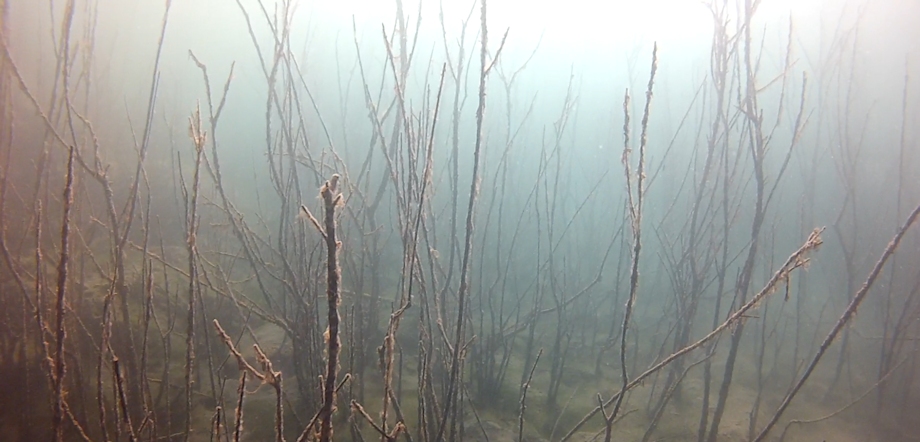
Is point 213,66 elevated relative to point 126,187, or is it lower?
elevated

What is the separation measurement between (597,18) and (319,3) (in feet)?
44.7

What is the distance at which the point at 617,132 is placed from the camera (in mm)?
9477

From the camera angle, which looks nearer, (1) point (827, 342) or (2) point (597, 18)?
(1) point (827, 342)

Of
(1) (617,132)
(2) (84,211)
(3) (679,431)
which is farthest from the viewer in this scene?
(1) (617,132)

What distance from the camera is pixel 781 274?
119cm

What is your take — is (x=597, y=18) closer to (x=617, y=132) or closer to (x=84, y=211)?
(x=617, y=132)

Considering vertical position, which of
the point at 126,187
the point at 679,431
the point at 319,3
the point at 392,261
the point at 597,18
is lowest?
the point at 679,431

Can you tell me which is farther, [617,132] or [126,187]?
[617,132]

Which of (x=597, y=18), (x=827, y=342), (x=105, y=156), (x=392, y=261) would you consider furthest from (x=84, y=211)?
(x=597, y=18)

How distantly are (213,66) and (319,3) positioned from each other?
5991mm

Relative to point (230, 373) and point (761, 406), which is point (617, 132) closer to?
point (761, 406)

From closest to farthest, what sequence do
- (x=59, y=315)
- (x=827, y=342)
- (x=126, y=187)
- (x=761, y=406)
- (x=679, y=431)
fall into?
(x=59, y=315) → (x=827, y=342) → (x=679, y=431) → (x=761, y=406) → (x=126, y=187)

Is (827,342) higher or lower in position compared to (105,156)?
lower

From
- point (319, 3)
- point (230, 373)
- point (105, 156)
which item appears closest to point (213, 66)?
point (319, 3)
